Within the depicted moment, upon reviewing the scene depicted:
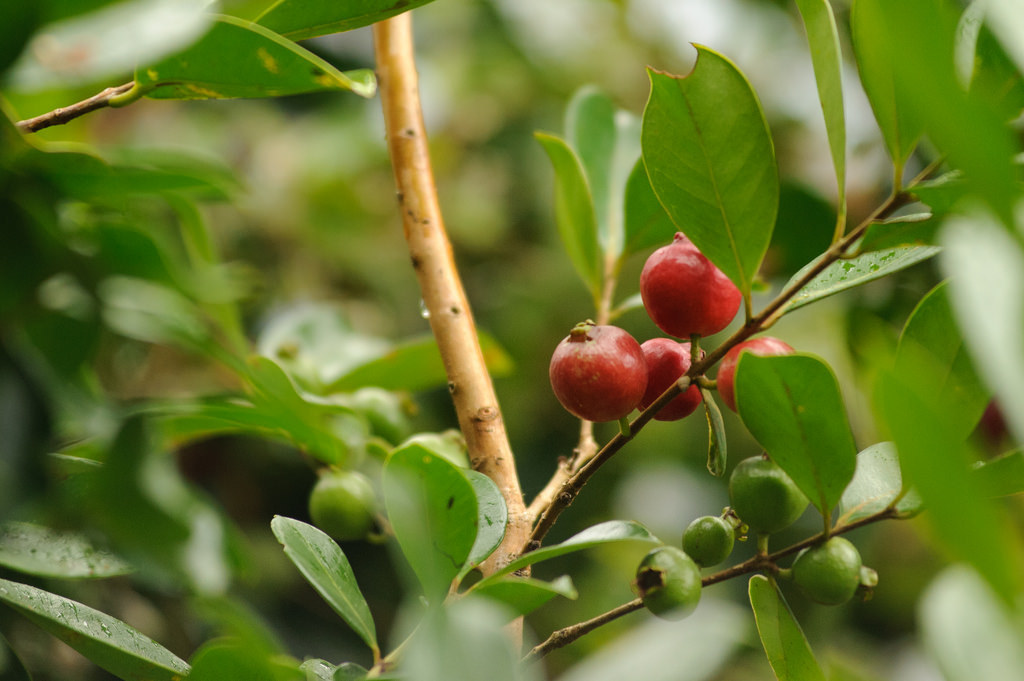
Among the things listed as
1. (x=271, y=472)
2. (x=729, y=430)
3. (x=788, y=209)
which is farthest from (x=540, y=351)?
(x=788, y=209)

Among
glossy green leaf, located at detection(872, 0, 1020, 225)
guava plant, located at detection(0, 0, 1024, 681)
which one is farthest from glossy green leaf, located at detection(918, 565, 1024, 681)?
glossy green leaf, located at detection(872, 0, 1020, 225)

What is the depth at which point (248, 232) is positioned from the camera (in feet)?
7.03

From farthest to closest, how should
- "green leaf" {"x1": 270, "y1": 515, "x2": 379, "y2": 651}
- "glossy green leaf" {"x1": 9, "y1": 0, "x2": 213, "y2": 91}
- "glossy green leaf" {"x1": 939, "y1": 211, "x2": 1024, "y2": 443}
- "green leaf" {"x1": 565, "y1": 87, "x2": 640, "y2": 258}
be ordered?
"green leaf" {"x1": 565, "y1": 87, "x2": 640, "y2": 258}, "green leaf" {"x1": 270, "y1": 515, "x2": 379, "y2": 651}, "glossy green leaf" {"x1": 9, "y1": 0, "x2": 213, "y2": 91}, "glossy green leaf" {"x1": 939, "y1": 211, "x2": 1024, "y2": 443}

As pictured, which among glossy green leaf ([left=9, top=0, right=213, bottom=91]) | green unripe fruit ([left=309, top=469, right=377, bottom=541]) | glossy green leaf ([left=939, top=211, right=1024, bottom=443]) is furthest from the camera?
green unripe fruit ([left=309, top=469, right=377, bottom=541])

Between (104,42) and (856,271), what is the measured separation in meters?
0.43

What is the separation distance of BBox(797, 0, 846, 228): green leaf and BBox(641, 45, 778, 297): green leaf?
4 cm

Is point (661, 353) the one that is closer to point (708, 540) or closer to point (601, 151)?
point (708, 540)

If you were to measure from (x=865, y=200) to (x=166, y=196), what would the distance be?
1489mm

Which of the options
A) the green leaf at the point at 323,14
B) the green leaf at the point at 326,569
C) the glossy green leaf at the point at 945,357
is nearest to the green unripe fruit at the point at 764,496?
the glossy green leaf at the point at 945,357

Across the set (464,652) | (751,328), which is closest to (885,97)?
(751,328)

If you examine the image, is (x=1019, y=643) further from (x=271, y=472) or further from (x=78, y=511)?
(x=271, y=472)

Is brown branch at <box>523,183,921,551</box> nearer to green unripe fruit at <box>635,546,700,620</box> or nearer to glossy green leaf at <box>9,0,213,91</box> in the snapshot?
green unripe fruit at <box>635,546,700,620</box>

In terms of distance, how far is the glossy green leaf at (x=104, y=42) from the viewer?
0.35 m

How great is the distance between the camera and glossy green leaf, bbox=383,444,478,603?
0.44 m
